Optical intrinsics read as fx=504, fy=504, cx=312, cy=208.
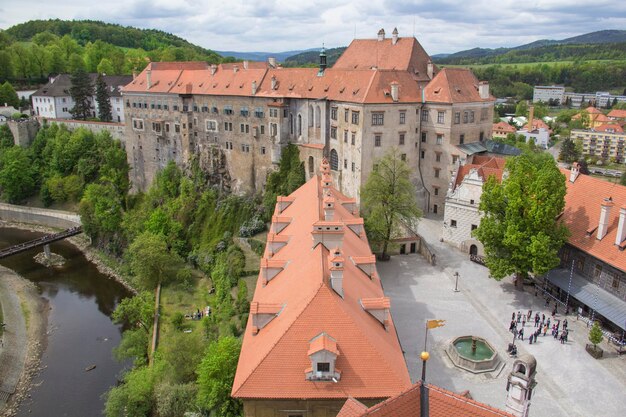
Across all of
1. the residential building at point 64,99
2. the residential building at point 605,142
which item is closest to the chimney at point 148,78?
the residential building at point 64,99

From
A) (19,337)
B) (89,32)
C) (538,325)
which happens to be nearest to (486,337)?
(538,325)

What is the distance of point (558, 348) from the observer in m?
27.3

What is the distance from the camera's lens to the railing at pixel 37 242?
5420 cm

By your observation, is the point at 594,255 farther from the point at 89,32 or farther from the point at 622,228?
the point at 89,32

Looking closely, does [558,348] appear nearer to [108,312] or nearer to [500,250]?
[500,250]

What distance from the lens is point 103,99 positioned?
84.5 metres

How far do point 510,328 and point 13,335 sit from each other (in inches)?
1557

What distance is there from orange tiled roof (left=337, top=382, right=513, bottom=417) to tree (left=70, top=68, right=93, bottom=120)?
8585cm

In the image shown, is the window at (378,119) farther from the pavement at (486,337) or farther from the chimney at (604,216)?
the chimney at (604,216)

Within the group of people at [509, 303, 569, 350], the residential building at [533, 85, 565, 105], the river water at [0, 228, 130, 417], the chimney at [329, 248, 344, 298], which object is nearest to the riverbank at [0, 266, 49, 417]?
the river water at [0, 228, 130, 417]

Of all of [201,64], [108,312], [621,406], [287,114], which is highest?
[201,64]

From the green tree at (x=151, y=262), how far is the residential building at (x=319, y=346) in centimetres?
2858

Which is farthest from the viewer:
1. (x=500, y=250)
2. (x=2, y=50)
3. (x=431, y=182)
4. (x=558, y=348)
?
(x=2, y=50)

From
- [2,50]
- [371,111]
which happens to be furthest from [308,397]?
[2,50]
